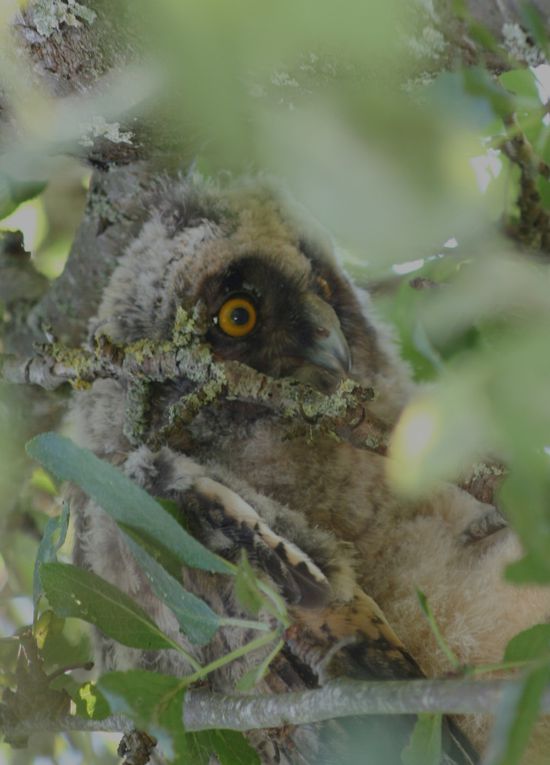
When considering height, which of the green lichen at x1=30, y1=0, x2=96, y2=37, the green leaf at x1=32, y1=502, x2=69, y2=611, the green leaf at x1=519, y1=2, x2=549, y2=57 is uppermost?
the green leaf at x1=519, y1=2, x2=549, y2=57

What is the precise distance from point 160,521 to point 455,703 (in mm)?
474

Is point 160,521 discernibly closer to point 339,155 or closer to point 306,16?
point 339,155

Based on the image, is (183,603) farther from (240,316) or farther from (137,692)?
(240,316)

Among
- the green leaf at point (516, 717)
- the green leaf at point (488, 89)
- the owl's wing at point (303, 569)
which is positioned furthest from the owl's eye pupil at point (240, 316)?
the green leaf at point (516, 717)

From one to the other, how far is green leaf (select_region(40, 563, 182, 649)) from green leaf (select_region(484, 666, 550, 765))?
23.9 inches

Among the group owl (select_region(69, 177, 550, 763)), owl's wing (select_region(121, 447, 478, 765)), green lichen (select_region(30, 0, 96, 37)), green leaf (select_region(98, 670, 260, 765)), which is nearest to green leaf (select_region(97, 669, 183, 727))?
green leaf (select_region(98, 670, 260, 765))

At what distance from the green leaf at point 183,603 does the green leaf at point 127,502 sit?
31 millimetres

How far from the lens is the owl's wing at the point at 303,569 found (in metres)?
1.33

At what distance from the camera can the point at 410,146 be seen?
3.09 feet

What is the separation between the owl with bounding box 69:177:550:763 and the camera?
58.8 inches

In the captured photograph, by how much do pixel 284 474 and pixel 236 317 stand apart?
323 millimetres

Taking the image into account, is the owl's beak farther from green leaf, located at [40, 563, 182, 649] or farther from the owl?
green leaf, located at [40, 563, 182, 649]

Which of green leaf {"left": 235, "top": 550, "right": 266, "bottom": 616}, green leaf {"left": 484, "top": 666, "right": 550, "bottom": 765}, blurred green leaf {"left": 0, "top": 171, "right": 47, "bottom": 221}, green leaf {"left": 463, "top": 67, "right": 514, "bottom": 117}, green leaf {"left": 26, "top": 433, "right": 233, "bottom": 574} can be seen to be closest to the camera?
green leaf {"left": 484, "top": 666, "right": 550, "bottom": 765}

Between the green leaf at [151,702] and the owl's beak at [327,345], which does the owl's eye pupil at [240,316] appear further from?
the green leaf at [151,702]
